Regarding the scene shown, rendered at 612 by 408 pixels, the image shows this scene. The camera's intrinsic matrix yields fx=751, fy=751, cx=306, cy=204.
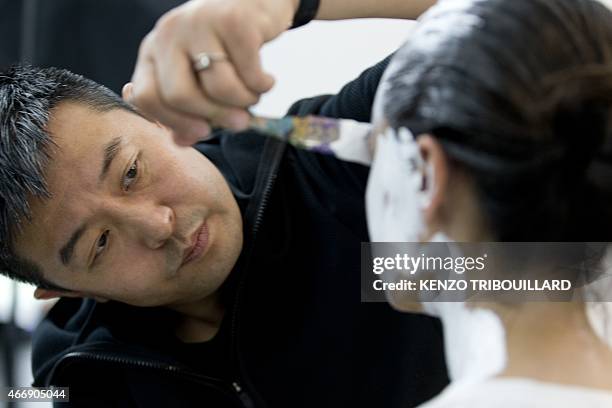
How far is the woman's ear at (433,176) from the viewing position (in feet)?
2.24

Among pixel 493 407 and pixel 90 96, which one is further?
pixel 90 96

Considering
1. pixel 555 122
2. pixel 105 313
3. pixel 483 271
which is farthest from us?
pixel 105 313

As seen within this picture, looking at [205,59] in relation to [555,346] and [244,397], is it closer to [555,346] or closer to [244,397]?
[555,346]

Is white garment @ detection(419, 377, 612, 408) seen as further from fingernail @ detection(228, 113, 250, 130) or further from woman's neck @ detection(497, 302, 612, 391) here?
fingernail @ detection(228, 113, 250, 130)

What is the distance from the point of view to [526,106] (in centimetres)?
63

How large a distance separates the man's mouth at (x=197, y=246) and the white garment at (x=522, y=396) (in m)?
0.55

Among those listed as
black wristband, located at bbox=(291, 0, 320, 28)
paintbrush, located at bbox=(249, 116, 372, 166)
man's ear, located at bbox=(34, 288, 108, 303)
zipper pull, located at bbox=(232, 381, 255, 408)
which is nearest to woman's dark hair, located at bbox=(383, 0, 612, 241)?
paintbrush, located at bbox=(249, 116, 372, 166)

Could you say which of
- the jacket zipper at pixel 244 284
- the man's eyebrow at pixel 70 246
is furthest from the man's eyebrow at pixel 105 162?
the jacket zipper at pixel 244 284

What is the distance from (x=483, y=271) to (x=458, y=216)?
0.24 ft

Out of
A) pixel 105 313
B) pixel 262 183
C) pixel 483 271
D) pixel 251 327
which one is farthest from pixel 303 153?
pixel 483 271

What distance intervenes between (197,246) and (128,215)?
0.11 m

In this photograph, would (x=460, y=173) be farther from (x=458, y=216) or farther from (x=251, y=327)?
(x=251, y=327)

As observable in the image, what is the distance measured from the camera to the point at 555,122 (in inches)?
25.2

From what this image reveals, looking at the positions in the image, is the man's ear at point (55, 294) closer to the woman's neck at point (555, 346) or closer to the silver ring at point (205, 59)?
the silver ring at point (205, 59)
